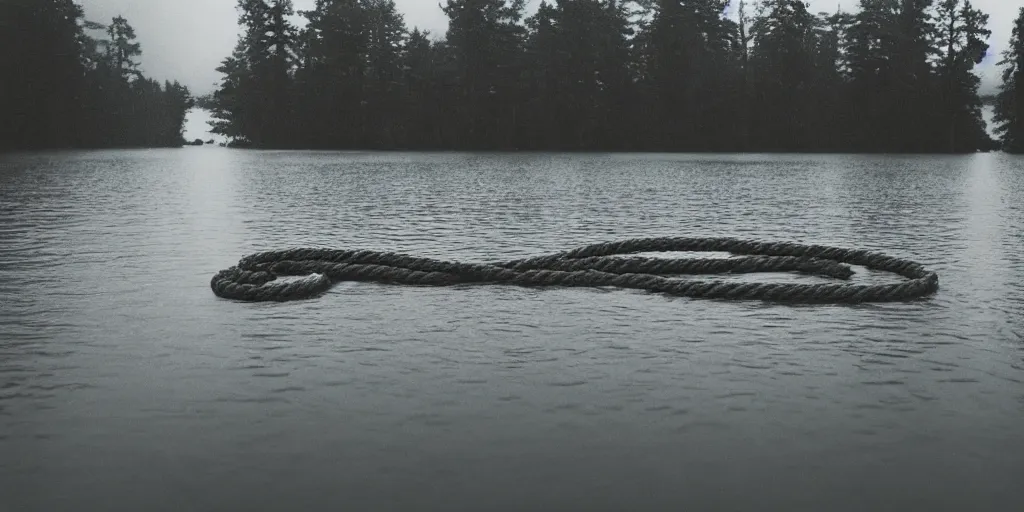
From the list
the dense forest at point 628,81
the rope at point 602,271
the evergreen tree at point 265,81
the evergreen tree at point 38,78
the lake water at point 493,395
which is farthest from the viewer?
the evergreen tree at point 265,81

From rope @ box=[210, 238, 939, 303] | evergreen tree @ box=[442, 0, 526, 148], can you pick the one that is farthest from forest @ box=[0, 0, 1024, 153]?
rope @ box=[210, 238, 939, 303]

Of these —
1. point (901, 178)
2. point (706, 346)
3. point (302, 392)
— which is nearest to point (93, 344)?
point (302, 392)

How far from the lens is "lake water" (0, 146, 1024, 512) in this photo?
354 centimetres

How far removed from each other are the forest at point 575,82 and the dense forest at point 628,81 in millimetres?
127

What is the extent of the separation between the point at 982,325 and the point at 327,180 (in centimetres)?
1985

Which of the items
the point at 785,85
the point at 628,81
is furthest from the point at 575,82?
the point at 785,85

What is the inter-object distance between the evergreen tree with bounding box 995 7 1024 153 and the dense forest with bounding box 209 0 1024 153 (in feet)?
0.62

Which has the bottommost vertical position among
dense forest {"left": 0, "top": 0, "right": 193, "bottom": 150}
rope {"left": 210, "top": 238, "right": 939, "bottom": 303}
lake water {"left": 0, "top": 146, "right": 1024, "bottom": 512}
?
lake water {"left": 0, "top": 146, "right": 1024, "bottom": 512}

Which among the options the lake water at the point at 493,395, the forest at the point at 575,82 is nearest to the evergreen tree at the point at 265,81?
the forest at the point at 575,82

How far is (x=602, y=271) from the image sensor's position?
844 cm

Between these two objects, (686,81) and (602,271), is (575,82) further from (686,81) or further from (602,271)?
(602,271)

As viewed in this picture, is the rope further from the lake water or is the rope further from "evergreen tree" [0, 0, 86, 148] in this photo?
"evergreen tree" [0, 0, 86, 148]

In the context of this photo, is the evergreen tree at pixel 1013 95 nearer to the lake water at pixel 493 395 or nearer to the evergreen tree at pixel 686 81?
the evergreen tree at pixel 686 81

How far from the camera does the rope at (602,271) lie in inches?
291
